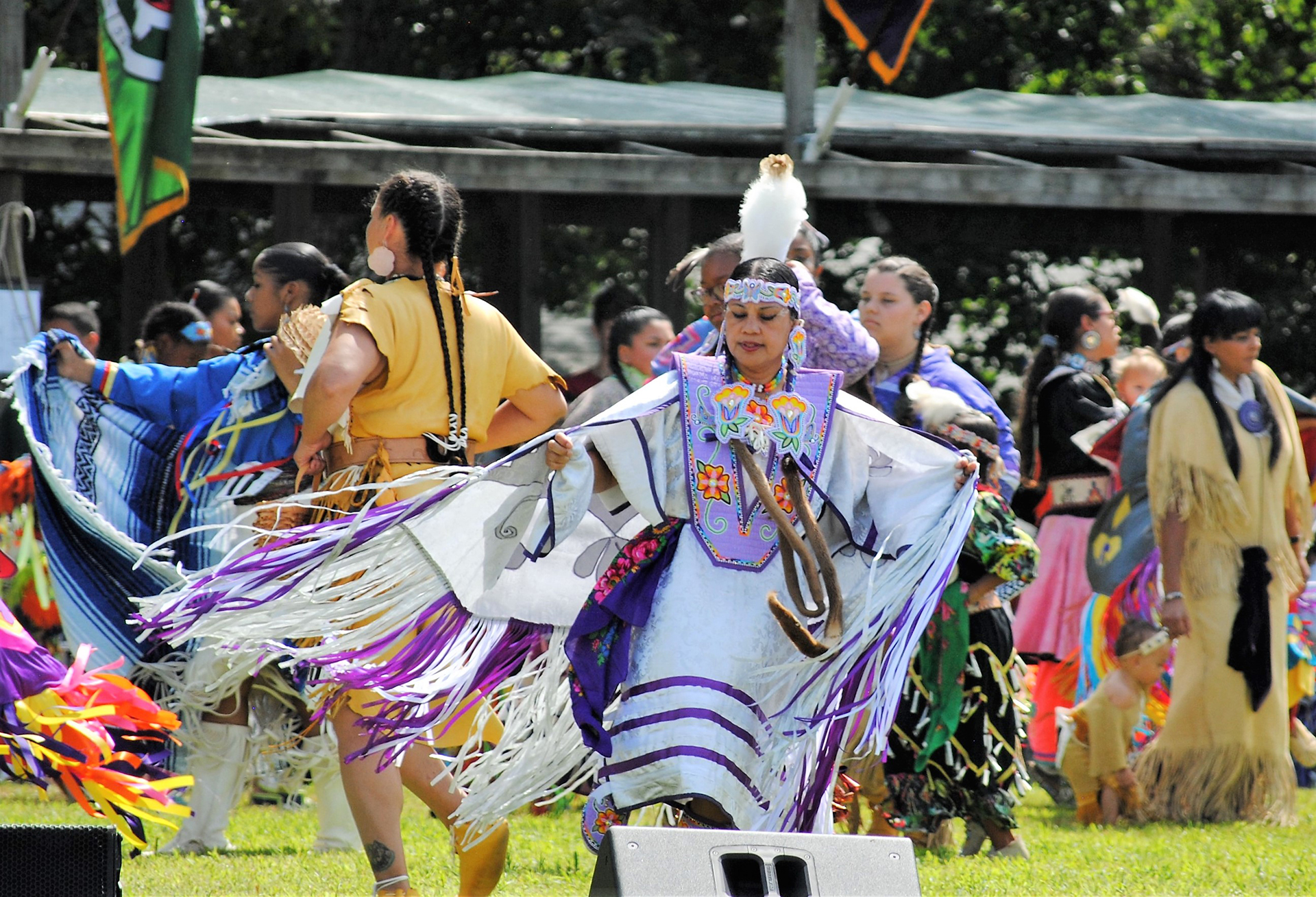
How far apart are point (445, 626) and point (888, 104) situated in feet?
22.5

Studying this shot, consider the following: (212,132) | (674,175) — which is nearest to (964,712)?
(674,175)

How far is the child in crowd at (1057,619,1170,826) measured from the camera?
5.97 m

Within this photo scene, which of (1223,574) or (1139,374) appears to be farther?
(1139,374)

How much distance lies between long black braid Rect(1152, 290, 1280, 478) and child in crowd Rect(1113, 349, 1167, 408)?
4.12 feet

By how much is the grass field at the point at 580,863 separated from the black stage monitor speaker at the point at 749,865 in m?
1.50

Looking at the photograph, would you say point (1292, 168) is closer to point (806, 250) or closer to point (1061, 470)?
point (1061, 470)

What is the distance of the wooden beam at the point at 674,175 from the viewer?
7.61 meters

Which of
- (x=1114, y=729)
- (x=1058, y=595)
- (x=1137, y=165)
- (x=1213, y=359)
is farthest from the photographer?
(x=1137, y=165)

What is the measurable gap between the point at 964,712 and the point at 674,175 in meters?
3.59

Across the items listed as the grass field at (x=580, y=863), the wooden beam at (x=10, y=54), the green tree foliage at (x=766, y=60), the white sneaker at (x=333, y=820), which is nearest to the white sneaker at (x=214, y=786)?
the grass field at (x=580, y=863)

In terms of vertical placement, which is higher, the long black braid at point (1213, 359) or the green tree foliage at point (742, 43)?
the green tree foliage at point (742, 43)

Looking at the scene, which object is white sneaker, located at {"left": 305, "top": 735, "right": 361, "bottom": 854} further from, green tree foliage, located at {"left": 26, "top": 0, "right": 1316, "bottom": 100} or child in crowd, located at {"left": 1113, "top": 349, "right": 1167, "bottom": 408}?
green tree foliage, located at {"left": 26, "top": 0, "right": 1316, "bottom": 100}

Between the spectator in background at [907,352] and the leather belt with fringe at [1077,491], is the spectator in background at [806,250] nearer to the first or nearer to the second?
the spectator in background at [907,352]

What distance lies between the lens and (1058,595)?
6.64m
